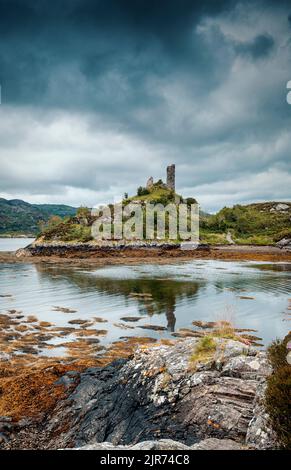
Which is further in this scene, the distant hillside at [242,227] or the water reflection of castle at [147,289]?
the distant hillside at [242,227]

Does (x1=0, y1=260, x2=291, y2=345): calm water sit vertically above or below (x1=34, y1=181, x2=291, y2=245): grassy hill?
below

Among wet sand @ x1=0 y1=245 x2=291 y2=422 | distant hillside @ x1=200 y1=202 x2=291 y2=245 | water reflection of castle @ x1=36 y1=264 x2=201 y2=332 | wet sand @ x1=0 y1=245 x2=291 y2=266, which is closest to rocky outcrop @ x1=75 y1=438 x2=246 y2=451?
wet sand @ x1=0 y1=245 x2=291 y2=422

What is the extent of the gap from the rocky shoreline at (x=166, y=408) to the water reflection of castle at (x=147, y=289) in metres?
11.0

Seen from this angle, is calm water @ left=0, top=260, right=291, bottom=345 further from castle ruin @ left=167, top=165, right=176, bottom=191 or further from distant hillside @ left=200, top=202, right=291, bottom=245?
castle ruin @ left=167, top=165, right=176, bottom=191

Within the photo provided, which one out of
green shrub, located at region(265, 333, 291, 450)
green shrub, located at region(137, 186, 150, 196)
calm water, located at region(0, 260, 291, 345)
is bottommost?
calm water, located at region(0, 260, 291, 345)

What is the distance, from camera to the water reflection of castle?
25041 mm

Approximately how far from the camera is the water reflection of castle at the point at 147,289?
25.0 metres

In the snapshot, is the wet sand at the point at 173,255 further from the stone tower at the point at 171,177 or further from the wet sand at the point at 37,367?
the wet sand at the point at 37,367

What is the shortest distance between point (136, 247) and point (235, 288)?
4974 cm

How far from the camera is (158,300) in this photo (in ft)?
93.0

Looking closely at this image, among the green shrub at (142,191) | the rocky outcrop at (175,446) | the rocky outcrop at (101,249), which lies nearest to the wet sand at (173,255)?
the rocky outcrop at (101,249)

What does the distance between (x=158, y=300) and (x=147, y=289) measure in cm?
572

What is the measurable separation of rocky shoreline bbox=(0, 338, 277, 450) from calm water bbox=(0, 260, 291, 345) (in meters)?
5.66
